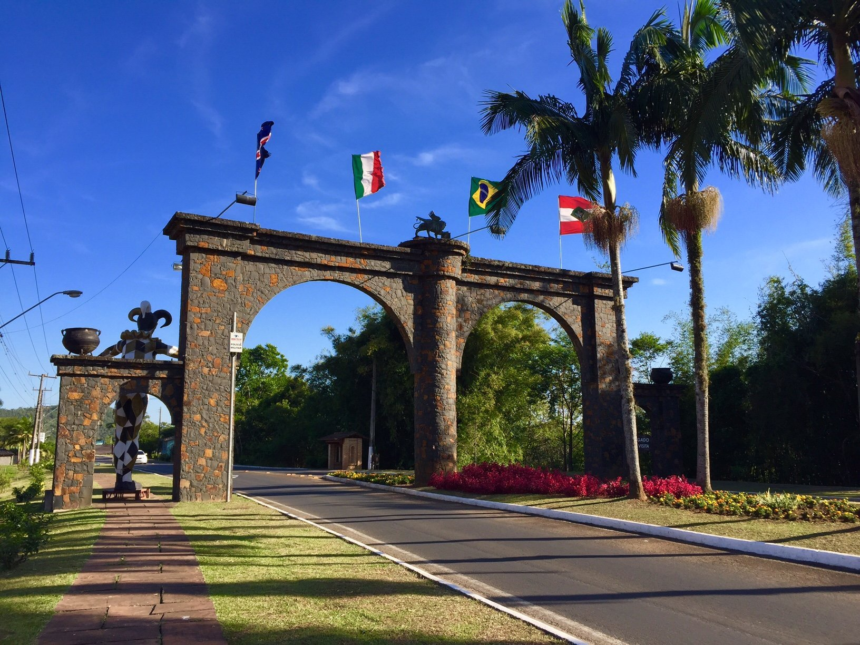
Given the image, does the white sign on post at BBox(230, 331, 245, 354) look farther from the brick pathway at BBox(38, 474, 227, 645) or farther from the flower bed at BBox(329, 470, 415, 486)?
the brick pathway at BBox(38, 474, 227, 645)

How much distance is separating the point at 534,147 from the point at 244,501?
10707mm

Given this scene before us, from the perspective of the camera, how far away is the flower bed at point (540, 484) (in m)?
14.2

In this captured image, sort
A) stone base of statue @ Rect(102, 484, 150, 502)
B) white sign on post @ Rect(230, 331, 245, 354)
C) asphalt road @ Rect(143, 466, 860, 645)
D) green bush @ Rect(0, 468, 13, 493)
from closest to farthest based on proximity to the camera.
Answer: asphalt road @ Rect(143, 466, 860, 645), stone base of statue @ Rect(102, 484, 150, 502), white sign on post @ Rect(230, 331, 245, 354), green bush @ Rect(0, 468, 13, 493)

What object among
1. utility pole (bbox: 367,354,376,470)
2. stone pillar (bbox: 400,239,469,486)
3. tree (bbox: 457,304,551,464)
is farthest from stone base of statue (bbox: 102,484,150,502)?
utility pole (bbox: 367,354,376,470)

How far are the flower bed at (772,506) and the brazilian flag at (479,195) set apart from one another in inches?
358

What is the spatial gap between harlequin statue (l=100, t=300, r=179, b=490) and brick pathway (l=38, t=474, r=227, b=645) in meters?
9.07

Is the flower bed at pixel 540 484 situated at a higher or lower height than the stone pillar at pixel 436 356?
lower

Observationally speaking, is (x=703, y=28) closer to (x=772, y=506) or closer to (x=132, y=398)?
(x=772, y=506)

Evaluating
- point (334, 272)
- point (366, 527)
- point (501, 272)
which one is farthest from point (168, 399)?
point (501, 272)

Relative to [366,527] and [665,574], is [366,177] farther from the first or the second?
[665,574]

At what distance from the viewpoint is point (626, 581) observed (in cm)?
709

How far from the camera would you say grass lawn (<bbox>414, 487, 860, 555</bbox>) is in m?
8.89

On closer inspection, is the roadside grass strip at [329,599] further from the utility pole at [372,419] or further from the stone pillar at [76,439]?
the utility pole at [372,419]

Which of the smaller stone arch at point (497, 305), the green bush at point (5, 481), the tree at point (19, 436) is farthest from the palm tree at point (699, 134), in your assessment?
the tree at point (19, 436)
